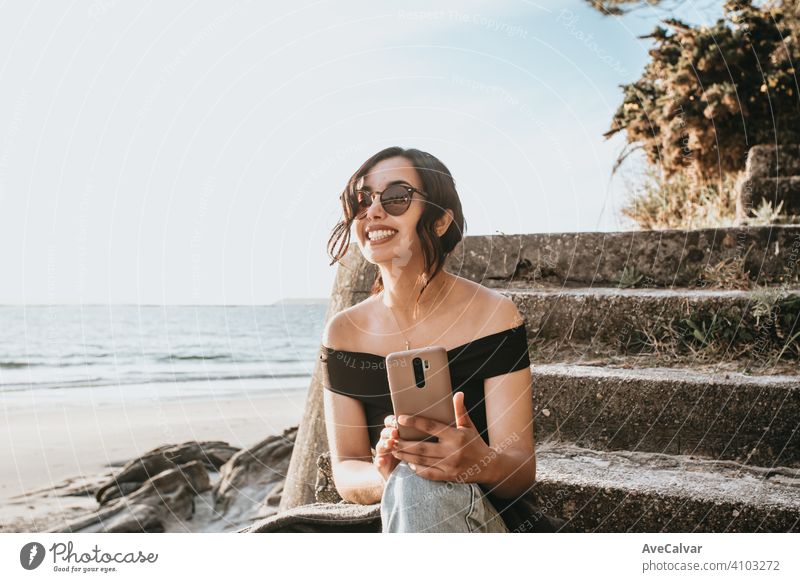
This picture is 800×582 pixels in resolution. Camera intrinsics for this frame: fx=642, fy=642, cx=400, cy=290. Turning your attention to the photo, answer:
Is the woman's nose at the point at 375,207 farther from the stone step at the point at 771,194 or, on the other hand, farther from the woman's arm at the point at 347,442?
the stone step at the point at 771,194

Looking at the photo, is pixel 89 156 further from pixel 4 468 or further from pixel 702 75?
pixel 702 75

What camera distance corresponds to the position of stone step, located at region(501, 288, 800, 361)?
1.53 m

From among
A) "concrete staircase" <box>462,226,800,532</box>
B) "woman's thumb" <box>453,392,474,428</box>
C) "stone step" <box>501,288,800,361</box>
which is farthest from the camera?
"stone step" <box>501,288,800,361</box>

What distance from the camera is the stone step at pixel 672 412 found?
1322 millimetres

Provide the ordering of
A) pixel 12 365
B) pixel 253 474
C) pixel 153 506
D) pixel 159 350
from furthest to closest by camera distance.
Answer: pixel 159 350 → pixel 12 365 → pixel 253 474 → pixel 153 506

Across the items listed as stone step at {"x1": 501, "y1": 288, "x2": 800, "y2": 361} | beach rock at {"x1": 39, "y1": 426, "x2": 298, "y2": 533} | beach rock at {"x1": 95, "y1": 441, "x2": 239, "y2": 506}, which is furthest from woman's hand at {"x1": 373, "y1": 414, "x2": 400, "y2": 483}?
beach rock at {"x1": 95, "y1": 441, "x2": 239, "y2": 506}

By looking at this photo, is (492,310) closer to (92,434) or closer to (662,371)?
(662,371)

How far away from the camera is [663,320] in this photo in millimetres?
1630

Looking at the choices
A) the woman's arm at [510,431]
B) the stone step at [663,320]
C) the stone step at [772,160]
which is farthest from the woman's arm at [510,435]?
the stone step at [772,160]

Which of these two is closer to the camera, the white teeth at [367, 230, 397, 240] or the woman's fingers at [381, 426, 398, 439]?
the woman's fingers at [381, 426, 398, 439]

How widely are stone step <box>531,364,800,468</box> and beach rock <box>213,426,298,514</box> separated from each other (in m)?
1.23

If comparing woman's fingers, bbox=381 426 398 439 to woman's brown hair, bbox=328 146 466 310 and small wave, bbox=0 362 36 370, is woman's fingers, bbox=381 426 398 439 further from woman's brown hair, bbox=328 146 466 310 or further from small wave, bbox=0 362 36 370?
small wave, bbox=0 362 36 370
